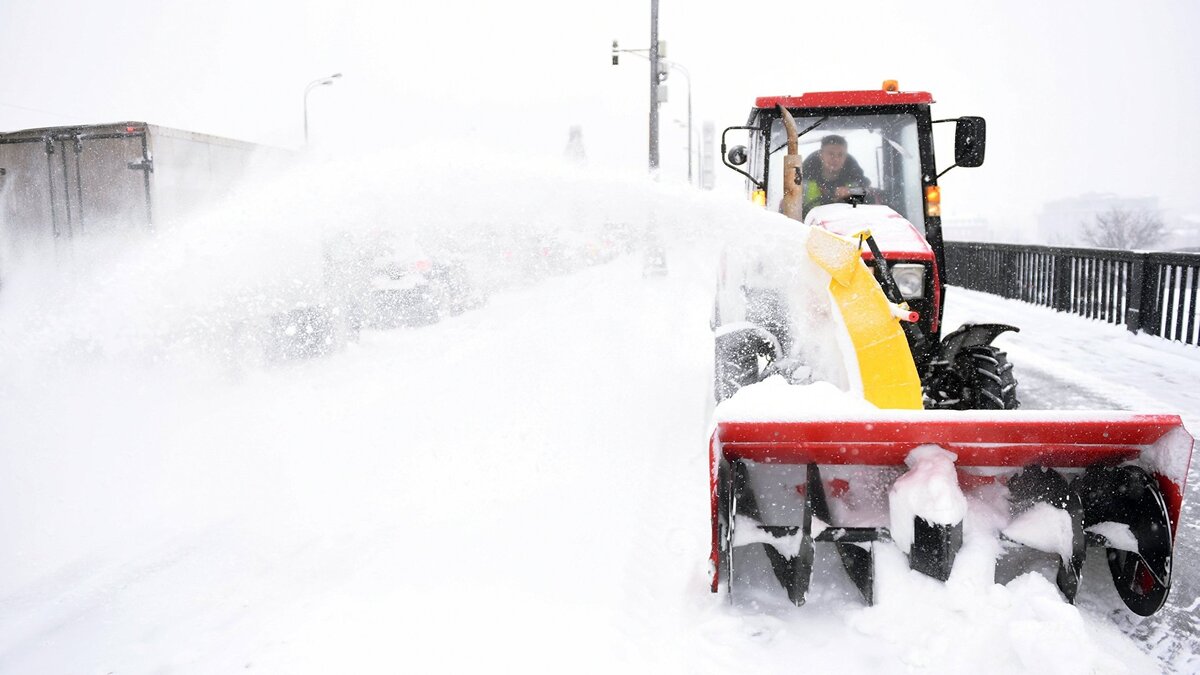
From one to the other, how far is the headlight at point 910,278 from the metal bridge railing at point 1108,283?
6.04 metres

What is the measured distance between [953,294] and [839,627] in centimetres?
1454

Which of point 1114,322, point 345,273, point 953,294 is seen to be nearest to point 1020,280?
point 953,294

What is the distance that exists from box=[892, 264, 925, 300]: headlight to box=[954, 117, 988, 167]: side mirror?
104cm

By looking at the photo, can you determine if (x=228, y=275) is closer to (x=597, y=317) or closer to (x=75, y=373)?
(x=75, y=373)

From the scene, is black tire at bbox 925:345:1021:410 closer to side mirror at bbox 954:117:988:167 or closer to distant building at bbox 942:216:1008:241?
side mirror at bbox 954:117:988:167

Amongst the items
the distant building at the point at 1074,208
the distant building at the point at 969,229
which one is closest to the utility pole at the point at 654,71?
the distant building at the point at 969,229

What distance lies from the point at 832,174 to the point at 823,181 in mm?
74

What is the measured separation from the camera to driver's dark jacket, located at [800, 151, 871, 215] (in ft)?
16.4

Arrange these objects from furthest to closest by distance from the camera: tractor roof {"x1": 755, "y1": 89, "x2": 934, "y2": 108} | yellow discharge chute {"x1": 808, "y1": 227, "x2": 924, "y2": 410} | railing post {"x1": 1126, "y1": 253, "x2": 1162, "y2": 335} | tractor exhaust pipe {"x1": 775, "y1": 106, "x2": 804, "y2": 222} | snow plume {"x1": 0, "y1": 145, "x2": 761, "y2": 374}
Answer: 1. railing post {"x1": 1126, "y1": 253, "x2": 1162, "y2": 335}
2. tractor roof {"x1": 755, "y1": 89, "x2": 934, "y2": 108}
3. snow plume {"x1": 0, "y1": 145, "x2": 761, "y2": 374}
4. tractor exhaust pipe {"x1": 775, "y1": 106, "x2": 804, "y2": 222}
5. yellow discharge chute {"x1": 808, "y1": 227, "x2": 924, "y2": 410}

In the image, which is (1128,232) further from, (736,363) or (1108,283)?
(736,363)

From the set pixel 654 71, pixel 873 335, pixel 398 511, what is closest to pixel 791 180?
pixel 873 335

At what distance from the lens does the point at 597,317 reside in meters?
12.8

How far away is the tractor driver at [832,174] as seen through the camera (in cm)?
499

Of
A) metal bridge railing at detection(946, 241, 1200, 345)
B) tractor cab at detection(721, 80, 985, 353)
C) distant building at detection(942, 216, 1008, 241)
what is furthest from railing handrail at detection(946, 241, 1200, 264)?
distant building at detection(942, 216, 1008, 241)
